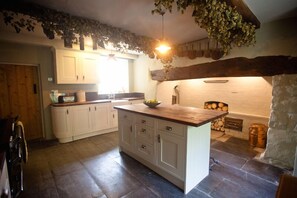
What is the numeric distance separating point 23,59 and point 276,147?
5267 millimetres

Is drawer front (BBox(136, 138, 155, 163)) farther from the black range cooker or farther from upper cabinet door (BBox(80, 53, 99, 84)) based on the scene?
upper cabinet door (BBox(80, 53, 99, 84))

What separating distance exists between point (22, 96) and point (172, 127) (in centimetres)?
359

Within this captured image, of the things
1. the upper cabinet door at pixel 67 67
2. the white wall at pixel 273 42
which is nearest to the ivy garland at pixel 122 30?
the white wall at pixel 273 42

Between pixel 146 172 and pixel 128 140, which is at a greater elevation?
pixel 128 140

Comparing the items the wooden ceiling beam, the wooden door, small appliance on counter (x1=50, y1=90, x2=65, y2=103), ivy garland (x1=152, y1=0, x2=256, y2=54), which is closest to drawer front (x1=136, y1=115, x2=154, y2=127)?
ivy garland (x1=152, y1=0, x2=256, y2=54)

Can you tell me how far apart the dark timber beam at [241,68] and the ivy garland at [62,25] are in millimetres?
1363

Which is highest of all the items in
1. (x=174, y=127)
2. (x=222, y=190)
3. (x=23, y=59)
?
(x=23, y=59)

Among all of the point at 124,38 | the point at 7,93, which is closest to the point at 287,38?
the point at 124,38

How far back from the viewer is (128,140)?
277 cm

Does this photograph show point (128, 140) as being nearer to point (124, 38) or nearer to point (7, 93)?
point (124, 38)

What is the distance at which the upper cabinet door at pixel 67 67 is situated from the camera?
141 inches

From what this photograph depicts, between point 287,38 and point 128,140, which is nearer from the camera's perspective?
point 287,38

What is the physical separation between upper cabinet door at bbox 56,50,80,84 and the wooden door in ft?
1.89

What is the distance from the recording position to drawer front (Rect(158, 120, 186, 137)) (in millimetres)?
1828
